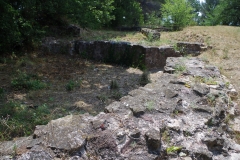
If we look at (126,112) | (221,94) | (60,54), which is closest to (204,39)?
(60,54)

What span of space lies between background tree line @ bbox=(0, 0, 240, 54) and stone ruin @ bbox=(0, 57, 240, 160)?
14.1 ft

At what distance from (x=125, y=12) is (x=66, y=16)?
511 cm

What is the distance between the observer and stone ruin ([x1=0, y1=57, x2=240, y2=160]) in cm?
225

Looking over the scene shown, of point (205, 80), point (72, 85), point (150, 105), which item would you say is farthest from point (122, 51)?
point (150, 105)

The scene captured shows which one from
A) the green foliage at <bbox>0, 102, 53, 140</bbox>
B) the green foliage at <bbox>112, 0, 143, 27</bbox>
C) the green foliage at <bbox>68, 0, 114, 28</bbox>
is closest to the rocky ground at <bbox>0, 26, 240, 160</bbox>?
the green foliage at <bbox>0, 102, 53, 140</bbox>

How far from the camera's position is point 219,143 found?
118 inches

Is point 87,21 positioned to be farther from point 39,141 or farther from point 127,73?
point 39,141

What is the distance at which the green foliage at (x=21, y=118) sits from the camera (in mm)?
3869

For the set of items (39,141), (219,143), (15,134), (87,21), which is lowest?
(15,134)

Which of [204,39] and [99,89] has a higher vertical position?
[204,39]

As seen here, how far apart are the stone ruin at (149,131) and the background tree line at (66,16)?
4299 mm

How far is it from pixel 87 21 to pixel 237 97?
541 cm

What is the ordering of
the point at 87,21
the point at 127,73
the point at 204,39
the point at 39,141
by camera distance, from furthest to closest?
1. the point at 204,39
2. the point at 87,21
3. the point at 127,73
4. the point at 39,141

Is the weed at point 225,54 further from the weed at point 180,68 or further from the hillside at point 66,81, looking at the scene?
the weed at point 180,68
